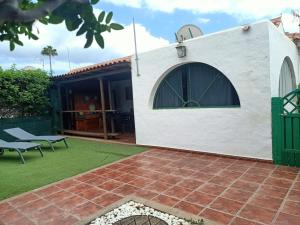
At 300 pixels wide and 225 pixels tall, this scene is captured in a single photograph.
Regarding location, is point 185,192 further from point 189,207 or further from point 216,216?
point 216,216

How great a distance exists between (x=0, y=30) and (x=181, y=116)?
6378 millimetres

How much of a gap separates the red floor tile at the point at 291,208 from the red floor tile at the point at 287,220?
121mm

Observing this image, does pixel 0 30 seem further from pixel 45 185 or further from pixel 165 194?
pixel 45 185

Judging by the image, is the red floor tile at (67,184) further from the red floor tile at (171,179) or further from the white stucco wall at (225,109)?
the white stucco wall at (225,109)

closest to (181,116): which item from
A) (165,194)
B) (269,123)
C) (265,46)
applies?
(269,123)

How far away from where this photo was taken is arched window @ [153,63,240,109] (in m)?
7.08

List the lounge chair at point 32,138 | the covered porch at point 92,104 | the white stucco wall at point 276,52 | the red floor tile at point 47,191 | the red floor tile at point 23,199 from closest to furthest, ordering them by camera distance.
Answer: the red floor tile at point 23,199 < the red floor tile at point 47,191 < the white stucco wall at point 276,52 < the lounge chair at point 32,138 < the covered porch at point 92,104

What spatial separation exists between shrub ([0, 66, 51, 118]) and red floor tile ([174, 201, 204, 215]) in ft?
33.3

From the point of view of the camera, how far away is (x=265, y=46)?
19.5ft

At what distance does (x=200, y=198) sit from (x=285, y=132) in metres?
3.10

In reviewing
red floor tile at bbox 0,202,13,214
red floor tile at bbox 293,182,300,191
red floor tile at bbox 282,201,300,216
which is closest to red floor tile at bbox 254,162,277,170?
red floor tile at bbox 293,182,300,191

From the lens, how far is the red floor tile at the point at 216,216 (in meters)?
3.51

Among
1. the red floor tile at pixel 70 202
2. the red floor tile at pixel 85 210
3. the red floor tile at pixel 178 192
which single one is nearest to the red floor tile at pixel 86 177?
the red floor tile at pixel 70 202

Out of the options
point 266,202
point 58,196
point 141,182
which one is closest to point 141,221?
point 141,182
